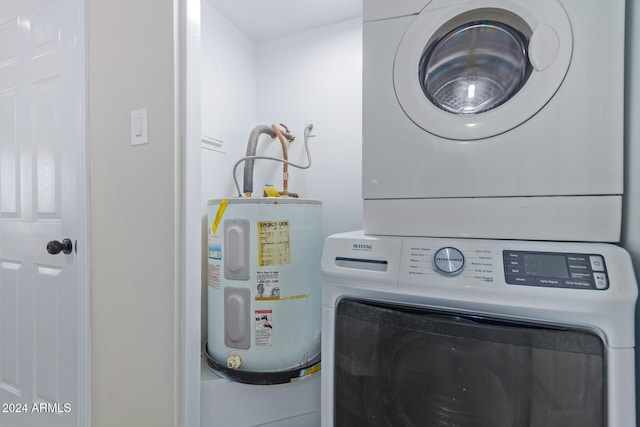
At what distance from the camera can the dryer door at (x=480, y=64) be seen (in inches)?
24.8

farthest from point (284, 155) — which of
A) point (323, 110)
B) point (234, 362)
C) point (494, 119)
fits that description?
point (494, 119)

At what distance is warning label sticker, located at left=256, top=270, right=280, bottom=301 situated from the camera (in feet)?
3.65

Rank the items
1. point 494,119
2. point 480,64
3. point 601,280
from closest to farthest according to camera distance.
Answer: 1. point 601,280
2. point 494,119
3. point 480,64

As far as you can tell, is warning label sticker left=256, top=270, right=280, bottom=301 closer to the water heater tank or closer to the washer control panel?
the water heater tank

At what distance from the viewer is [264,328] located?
1.12m

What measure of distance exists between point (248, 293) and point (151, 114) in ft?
2.43

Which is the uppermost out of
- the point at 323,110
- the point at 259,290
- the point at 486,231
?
the point at 323,110

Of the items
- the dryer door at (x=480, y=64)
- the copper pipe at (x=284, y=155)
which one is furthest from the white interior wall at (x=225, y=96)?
the dryer door at (x=480, y=64)

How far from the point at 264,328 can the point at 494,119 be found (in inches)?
40.3

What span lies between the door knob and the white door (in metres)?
0.02

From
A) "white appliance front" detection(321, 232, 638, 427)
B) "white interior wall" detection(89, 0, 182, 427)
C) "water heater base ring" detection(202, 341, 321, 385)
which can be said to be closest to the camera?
"white appliance front" detection(321, 232, 638, 427)

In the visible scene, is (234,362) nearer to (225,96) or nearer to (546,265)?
(546,265)

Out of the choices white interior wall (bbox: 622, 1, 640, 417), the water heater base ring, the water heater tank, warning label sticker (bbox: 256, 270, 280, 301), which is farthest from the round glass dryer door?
the water heater base ring

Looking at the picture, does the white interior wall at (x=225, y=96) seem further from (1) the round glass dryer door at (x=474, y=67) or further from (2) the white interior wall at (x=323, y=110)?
(1) the round glass dryer door at (x=474, y=67)
